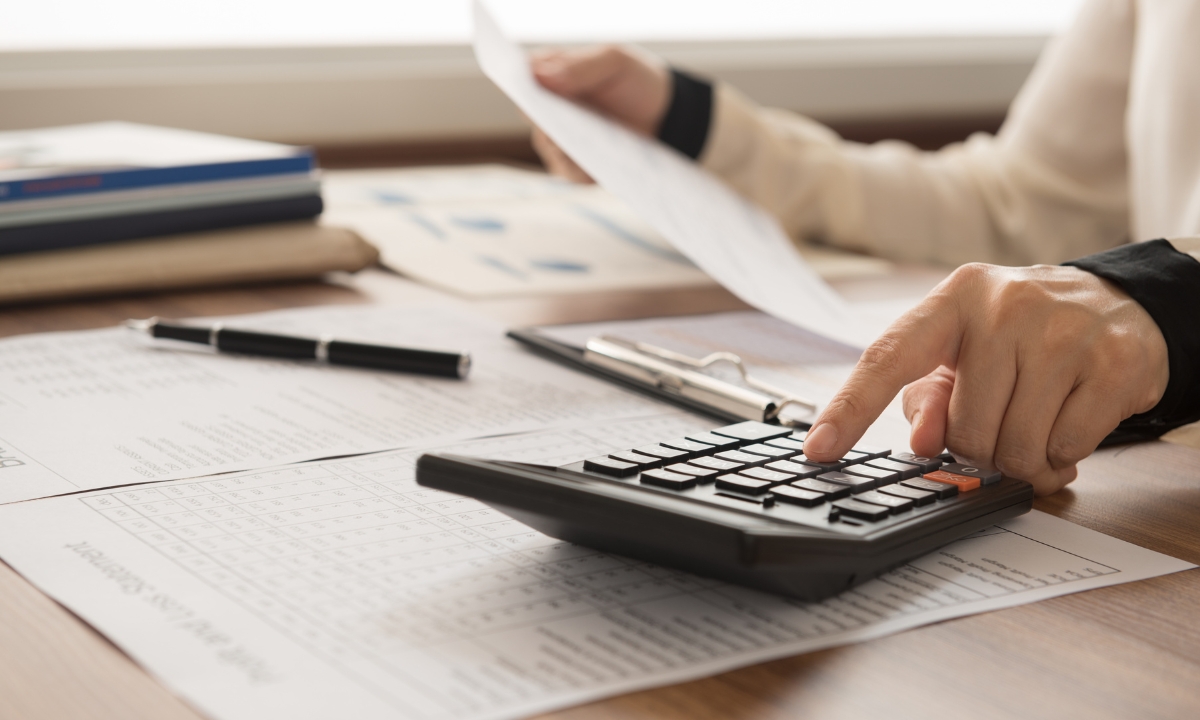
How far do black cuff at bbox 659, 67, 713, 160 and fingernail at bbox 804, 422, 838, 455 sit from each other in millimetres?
732

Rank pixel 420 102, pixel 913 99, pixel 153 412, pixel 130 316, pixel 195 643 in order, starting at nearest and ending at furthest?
pixel 195 643 → pixel 153 412 → pixel 130 316 → pixel 420 102 → pixel 913 99

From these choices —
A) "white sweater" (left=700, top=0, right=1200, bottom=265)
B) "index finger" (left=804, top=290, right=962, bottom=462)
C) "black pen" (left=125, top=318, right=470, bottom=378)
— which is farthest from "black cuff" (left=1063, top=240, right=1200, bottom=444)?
"white sweater" (left=700, top=0, right=1200, bottom=265)

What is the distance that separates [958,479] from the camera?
47 centimetres

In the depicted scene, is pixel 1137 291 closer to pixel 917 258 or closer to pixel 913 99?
pixel 917 258

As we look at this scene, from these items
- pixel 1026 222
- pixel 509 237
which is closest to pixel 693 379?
pixel 509 237

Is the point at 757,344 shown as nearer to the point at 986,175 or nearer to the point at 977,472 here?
the point at 977,472

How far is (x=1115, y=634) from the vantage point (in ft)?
1.31

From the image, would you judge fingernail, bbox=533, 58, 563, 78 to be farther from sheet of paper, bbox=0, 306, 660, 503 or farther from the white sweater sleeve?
sheet of paper, bbox=0, 306, 660, 503

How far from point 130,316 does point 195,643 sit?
501 millimetres

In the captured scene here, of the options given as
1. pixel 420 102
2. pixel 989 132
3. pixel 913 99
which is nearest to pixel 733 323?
pixel 420 102

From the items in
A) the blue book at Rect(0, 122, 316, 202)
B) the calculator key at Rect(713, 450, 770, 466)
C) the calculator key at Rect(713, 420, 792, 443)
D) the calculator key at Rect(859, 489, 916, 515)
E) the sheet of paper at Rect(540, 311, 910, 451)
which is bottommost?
the sheet of paper at Rect(540, 311, 910, 451)

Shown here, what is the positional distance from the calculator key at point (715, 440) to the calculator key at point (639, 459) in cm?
3

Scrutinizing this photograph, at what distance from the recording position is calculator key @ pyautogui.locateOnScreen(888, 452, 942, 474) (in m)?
0.47

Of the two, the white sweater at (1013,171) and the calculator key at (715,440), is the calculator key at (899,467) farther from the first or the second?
the white sweater at (1013,171)
